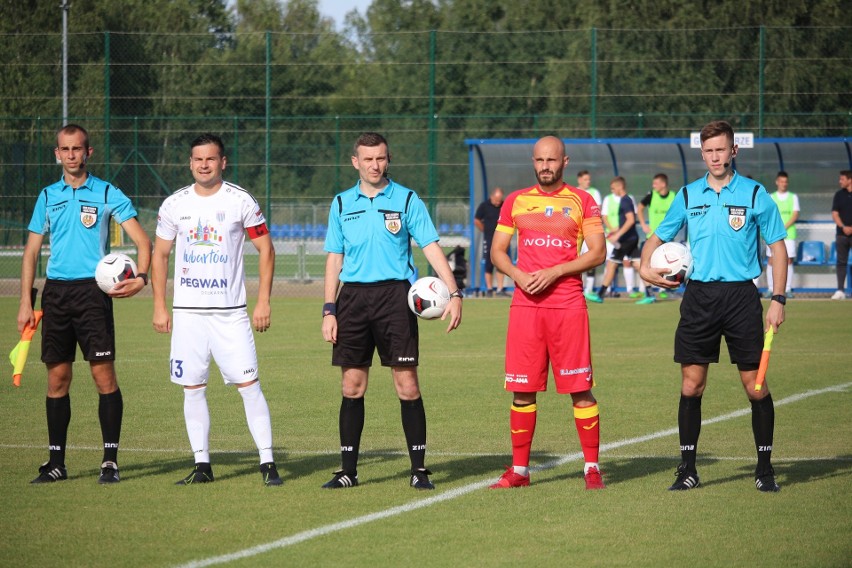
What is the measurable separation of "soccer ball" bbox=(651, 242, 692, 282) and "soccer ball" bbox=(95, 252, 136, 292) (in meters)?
3.26

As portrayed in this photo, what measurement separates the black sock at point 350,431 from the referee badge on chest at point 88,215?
1971 millimetres

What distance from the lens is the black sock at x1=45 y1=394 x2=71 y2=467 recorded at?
25.0 ft

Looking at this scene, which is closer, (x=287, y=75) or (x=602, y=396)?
(x=602, y=396)

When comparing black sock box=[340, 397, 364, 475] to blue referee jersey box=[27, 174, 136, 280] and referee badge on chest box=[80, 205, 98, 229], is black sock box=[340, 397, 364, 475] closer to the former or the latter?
blue referee jersey box=[27, 174, 136, 280]

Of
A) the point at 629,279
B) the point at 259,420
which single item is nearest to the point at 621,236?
the point at 629,279

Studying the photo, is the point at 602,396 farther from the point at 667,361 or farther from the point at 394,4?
the point at 394,4

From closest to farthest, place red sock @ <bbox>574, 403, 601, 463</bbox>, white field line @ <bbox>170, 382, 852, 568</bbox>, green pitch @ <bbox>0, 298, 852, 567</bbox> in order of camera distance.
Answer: white field line @ <bbox>170, 382, 852, 568</bbox> < green pitch @ <bbox>0, 298, 852, 567</bbox> < red sock @ <bbox>574, 403, 601, 463</bbox>

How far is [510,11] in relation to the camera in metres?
54.2

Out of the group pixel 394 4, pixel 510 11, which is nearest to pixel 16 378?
pixel 510 11

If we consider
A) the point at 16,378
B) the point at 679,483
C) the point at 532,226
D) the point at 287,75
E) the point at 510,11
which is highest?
the point at 510,11

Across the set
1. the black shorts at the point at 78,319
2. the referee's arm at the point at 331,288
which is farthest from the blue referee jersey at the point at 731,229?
the black shorts at the point at 78,319

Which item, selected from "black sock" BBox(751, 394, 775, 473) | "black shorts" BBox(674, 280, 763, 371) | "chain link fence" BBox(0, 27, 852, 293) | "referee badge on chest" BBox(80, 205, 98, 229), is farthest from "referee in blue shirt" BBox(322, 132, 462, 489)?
"chain link fence" BBox(0, 27, 852, 293)

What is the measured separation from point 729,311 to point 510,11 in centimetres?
4859

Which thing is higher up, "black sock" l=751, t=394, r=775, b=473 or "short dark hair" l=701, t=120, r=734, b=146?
A: "short dark hair" l=701, t=120, r=734, b=146
